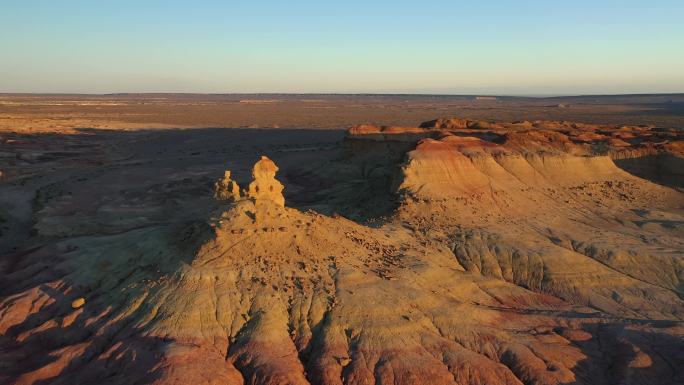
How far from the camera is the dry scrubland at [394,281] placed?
1206 centimetres

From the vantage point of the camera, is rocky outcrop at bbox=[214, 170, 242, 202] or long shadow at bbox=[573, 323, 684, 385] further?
rocky outcrop at bbox=[214, 170, 242, 202]

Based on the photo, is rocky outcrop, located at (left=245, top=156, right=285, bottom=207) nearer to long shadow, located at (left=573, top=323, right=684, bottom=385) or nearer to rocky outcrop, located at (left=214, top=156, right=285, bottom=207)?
rocky outcrop, located at (left=214, top=156, right=285, bottom=207)

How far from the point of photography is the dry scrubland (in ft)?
39.6

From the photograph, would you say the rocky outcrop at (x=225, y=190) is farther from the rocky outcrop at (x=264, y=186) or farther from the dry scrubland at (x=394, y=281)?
the rocky outcrop at (x=264, y=186)

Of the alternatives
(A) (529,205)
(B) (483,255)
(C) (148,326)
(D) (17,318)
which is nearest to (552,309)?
(B) (483,255)

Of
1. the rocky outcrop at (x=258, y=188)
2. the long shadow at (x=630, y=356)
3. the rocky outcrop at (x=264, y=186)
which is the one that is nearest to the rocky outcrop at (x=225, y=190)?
the rocky outcrop at (x=258, y=188)

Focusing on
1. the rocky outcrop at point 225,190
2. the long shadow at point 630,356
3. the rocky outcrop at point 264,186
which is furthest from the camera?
the rocky outcrop at point 225,190

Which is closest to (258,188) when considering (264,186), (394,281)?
(264,186)

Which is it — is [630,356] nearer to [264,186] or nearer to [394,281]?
[394,281]

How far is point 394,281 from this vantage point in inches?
598

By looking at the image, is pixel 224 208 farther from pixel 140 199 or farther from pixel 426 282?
pixel 140 199

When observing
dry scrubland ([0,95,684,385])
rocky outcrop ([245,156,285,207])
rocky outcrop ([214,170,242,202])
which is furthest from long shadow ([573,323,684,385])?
rocky outcrop ([214,170,242,202])

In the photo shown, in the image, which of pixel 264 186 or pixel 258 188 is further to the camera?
pixel 264 186

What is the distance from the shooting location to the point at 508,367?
12.3 m
